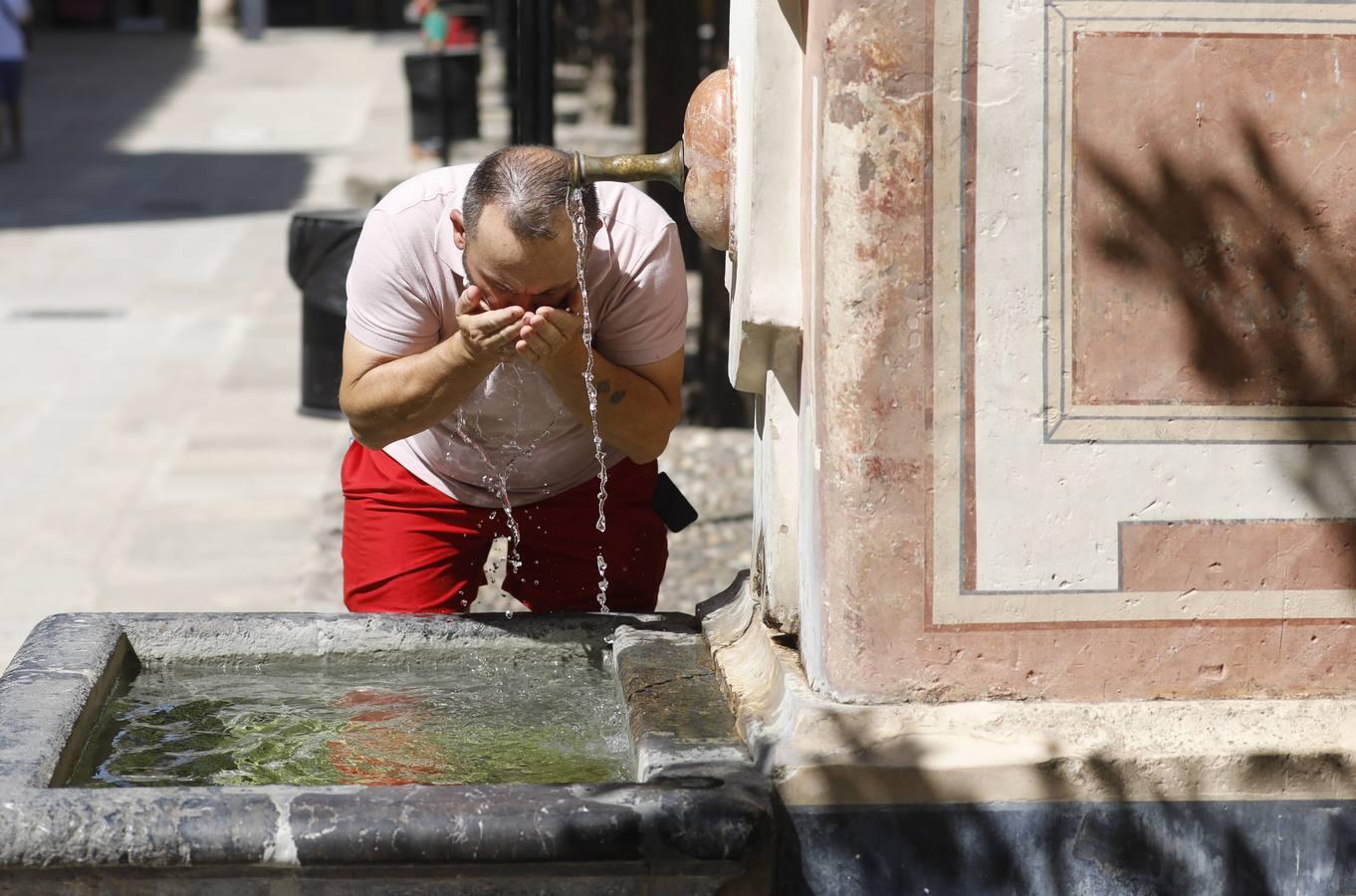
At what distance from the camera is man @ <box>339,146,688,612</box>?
313cm

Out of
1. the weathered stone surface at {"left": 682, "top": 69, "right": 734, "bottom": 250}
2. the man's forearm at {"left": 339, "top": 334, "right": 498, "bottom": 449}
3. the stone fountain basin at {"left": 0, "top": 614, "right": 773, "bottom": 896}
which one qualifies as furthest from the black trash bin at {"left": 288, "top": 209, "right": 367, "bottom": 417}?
→ the stone fountain basin at {"left": 0, "top": 614, "right": 773, "bottom": 896}

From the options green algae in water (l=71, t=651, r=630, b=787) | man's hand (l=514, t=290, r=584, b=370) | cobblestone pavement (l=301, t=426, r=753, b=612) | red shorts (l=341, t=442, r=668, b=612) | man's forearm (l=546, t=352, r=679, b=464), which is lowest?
cobblestone pavement (l=301, t=426, r=753, b=612)

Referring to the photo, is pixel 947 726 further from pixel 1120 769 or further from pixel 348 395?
pixel 348 395

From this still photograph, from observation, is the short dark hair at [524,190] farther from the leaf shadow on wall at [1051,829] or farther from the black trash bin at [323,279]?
the black trash bin at [323,279]

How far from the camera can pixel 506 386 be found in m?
3.53

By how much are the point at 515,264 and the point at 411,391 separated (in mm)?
346

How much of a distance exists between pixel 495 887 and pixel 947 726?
0.68m

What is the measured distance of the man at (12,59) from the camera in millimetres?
15367

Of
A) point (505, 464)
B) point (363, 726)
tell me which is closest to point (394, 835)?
point (363, 726)

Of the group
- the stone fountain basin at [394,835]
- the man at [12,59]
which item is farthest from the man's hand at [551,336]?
the man at [12,59]

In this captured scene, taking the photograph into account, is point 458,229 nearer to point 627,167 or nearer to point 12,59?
point 627,167

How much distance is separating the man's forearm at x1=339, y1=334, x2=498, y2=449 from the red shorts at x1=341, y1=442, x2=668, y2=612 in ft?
0.79

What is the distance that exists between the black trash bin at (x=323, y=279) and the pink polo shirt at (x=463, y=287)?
3.51m

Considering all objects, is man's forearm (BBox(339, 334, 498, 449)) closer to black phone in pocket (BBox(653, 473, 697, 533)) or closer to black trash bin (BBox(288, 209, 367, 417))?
black phone in pocket (BBox(653, 473, 697, 533))
